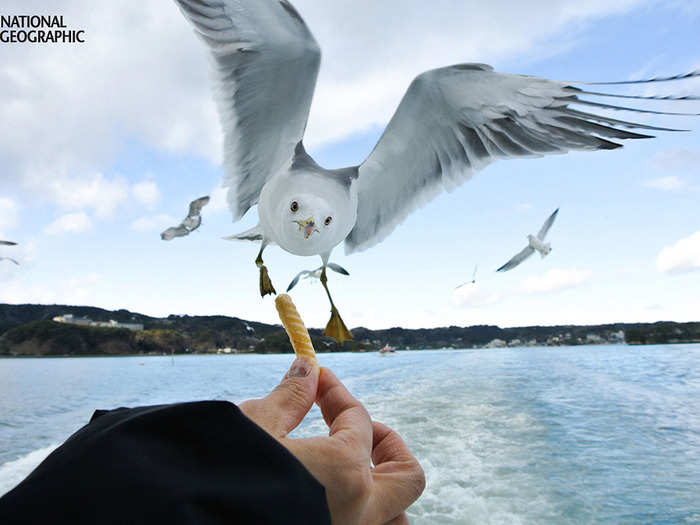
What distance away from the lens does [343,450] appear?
57 cm

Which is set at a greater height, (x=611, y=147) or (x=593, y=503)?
(x=611, y=147)

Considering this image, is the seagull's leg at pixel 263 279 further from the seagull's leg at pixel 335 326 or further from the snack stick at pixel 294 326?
the snack stick at pixel 294 326

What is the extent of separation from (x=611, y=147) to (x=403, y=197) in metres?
1.25

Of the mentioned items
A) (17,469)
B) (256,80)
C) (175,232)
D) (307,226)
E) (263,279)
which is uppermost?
(256,80)

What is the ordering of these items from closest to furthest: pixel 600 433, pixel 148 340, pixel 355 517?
pixel 355 517 < pixel 600 433 < pixel 148 340

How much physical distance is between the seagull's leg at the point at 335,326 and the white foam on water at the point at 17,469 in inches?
156

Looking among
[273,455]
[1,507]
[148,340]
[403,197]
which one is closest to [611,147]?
[403,197]

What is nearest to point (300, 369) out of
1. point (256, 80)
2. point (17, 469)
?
point (256, 80)

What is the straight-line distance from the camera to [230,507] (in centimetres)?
39

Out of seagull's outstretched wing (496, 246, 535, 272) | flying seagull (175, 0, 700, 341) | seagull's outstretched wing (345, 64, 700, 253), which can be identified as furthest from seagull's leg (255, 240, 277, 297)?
seagull's outstretched wing (496, 246, 535, 272)

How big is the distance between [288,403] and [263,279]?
1.63 meters

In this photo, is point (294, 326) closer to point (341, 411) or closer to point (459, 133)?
point (341, 411)

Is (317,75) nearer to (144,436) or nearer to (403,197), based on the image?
(403,197)

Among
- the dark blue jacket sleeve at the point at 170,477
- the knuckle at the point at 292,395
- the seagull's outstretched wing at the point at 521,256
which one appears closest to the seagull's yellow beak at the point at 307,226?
the knuckle at the point at 292,395
